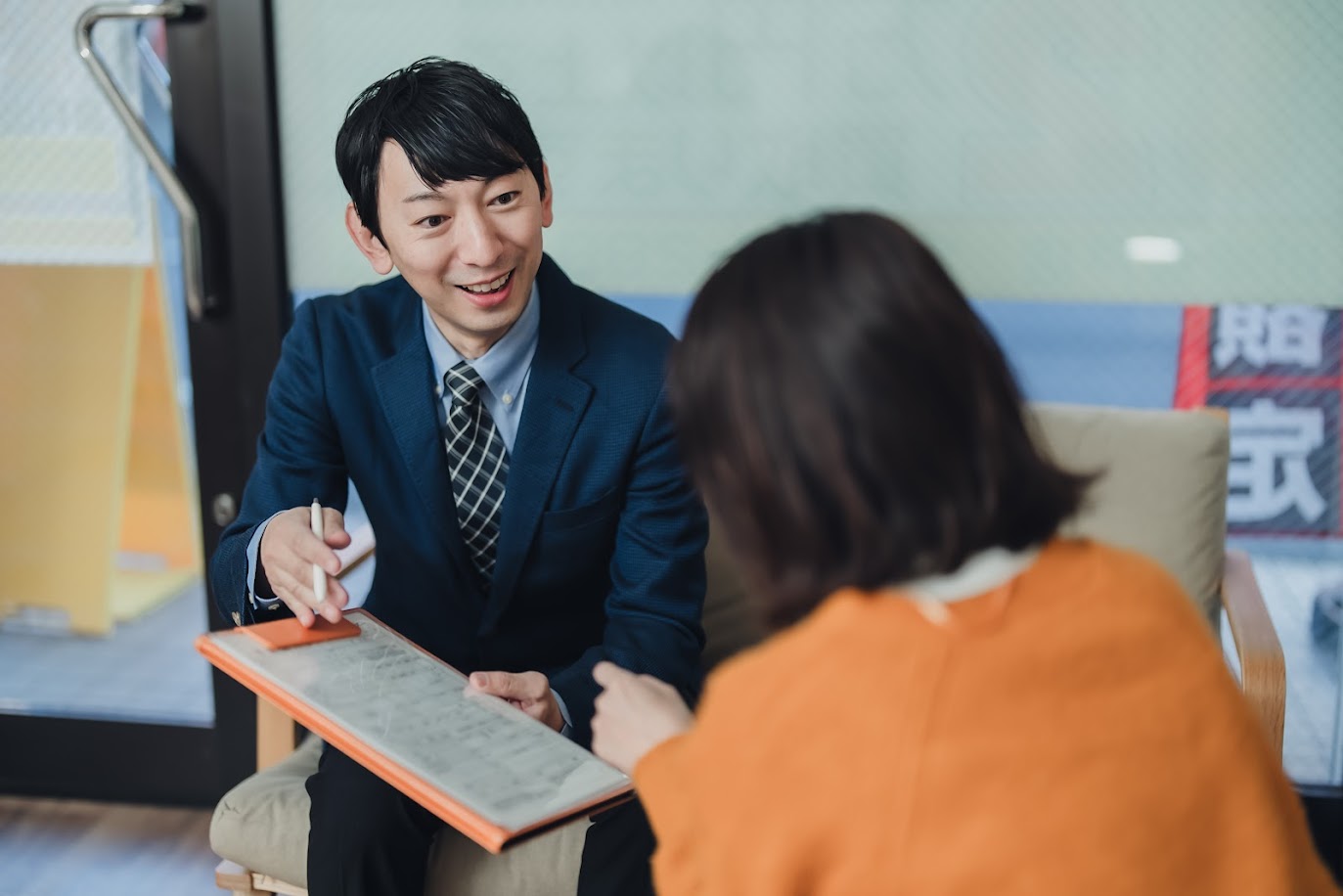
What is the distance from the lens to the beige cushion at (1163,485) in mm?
1708

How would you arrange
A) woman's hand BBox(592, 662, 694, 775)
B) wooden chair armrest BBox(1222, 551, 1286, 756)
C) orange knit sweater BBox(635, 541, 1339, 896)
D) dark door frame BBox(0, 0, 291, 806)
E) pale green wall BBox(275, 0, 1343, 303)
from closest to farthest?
orange knit sweater BBox(635, 541, 1339, 896) → woman's hand BBox(592, 662, 694, 775) → wooden chair armrest BBox(1222, 551, 1286, 756) → pale green wall BBox(275, 0, 1343, 303) → dark door frame BBox(0, 0, 291, 806)

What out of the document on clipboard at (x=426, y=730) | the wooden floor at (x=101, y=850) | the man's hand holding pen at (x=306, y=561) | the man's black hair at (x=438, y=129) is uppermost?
the man's black hair at (x=438, y=129)

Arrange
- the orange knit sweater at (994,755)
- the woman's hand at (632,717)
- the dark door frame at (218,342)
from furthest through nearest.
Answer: the dark door frame at (218,342), the woman's hand at (632,717), the orange knit sweater at (994,755)

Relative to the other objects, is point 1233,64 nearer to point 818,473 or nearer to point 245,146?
point 818,473

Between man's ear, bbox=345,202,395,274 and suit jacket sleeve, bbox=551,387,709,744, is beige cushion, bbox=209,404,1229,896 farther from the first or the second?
man's ear, bbox=345,202,395,274

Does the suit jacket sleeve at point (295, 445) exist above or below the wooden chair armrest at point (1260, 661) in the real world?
above

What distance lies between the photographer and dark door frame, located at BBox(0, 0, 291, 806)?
200cm

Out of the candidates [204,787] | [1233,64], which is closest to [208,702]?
[204,787]

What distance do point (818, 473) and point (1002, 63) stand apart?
4.33 feet

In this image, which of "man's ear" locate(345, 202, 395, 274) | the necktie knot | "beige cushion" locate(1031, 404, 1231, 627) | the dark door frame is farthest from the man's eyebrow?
"beige cushion" locate(1031, 404, 1231, 627)

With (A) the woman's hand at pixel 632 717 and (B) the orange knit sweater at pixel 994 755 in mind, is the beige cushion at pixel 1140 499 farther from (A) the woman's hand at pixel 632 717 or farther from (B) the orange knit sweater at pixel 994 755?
(B) the orange knit sweater at pixel 994 755

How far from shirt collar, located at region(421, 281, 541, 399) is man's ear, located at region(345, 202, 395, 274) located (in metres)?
0.10

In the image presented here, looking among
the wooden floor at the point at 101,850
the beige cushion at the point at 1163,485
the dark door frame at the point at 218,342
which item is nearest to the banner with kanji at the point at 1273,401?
the beige cushion at the point at 1163,485

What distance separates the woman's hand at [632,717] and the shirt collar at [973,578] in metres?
0.29
